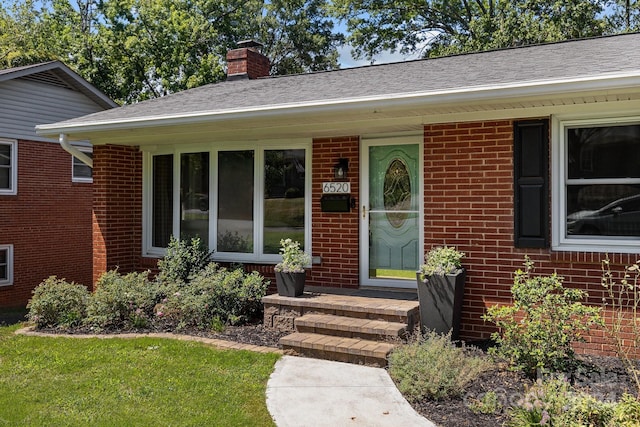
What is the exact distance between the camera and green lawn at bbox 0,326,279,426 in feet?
12.5

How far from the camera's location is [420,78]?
654 cm

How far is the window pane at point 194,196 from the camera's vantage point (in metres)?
8.20

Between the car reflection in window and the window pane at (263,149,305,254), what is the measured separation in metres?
3.55

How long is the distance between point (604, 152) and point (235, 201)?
4930mm

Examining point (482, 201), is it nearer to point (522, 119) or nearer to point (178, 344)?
point (522, 119)

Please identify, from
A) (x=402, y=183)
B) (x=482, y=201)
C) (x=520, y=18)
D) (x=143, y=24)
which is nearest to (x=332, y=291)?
(x=402, y=183)

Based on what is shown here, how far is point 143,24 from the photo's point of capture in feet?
68.1

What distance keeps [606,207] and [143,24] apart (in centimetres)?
1971

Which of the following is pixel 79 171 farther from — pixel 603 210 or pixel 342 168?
pixel 603 210

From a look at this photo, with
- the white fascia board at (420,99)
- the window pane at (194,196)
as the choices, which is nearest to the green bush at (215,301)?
the window pane at (194,196)

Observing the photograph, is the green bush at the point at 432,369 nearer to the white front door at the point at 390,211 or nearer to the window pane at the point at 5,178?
the white front door at the point at 390,211

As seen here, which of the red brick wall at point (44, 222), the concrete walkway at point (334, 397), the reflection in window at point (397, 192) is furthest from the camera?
the red brick wall at point (44, 222)

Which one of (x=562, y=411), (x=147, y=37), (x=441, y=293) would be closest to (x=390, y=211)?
(x=441, y=293)

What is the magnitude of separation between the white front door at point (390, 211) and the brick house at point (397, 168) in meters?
0.02
